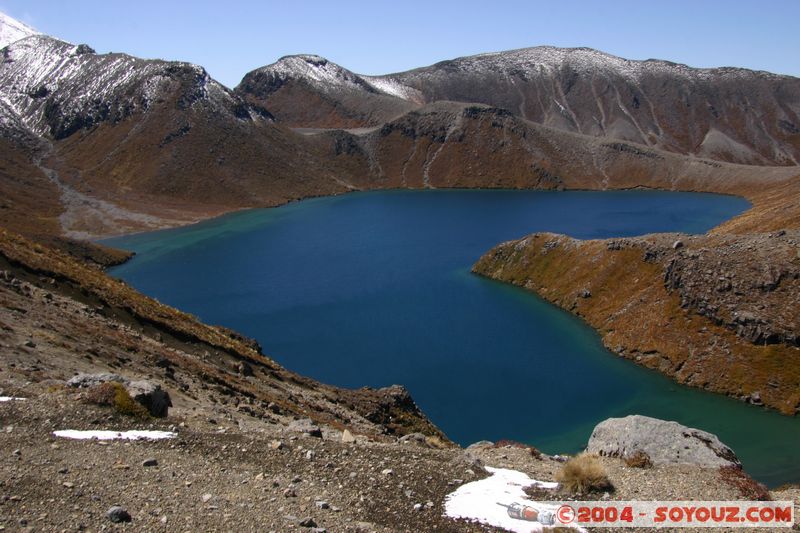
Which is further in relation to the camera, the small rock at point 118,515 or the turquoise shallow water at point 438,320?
the turquoise shallow water at point 438,320

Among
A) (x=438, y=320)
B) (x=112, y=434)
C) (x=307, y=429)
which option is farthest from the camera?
(x=438, y=320)

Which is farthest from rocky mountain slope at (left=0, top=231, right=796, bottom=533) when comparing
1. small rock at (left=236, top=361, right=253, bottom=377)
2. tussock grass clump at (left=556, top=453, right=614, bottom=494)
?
small rock at (left=236, top=361, right=253, bottom=377)

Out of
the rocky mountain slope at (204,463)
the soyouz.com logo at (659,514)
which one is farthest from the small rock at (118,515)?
the soyouz.com logo at (659,514)

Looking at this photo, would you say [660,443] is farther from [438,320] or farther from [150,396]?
[438,320]

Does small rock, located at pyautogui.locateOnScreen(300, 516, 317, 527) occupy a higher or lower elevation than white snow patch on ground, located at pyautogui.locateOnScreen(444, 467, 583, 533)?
higher

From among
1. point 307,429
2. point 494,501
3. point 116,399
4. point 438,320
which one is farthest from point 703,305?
point 116,399

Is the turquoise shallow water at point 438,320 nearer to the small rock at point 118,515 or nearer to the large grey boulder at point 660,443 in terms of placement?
the large grey boulder at point 660,443

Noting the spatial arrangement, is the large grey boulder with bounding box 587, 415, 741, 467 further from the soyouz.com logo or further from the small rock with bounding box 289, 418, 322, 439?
the small rock with bounding box 289, 418, 322, 439
